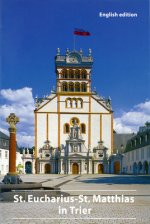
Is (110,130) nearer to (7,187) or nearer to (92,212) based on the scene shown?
(7,187)

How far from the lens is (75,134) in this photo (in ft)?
219

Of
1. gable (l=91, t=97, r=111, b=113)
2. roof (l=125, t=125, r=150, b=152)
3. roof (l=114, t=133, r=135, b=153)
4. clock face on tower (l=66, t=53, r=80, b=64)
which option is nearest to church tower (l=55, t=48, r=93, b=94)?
clock face on tower (l=66, t=53, r=80, b=64)

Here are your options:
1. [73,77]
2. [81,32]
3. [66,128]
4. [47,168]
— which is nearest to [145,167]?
[66,128]

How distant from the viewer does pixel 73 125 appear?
66.6 meters

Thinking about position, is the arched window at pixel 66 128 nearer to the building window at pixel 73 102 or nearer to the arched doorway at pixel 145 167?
the building window at pixel 73 102

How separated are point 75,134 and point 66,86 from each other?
7694 mm

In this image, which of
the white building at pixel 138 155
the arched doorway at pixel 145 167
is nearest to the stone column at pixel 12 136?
the white building at pixel 138 155

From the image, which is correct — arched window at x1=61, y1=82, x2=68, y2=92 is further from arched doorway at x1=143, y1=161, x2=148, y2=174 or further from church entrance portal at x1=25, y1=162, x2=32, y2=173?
arched doorway at x1=143, y1=161, x2=148, y2=174

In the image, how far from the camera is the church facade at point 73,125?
6631 centimetres

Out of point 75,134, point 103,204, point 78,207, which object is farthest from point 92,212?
point 75,134

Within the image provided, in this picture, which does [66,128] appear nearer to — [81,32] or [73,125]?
[73,125]

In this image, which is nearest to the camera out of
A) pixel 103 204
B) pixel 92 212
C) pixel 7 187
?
pixel 92 212

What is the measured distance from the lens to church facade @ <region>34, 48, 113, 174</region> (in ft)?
218

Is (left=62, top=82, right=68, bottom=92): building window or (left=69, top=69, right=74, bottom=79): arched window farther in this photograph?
(left=62, top=82, right=68, bottom=92): building window
